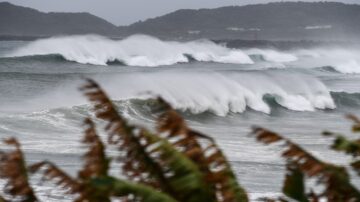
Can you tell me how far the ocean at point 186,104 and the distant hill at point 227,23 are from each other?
323 feet

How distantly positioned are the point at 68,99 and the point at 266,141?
73.1 ft

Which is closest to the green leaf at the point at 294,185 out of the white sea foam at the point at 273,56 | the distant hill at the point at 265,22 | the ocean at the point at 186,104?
the ocean at the point at 186,104

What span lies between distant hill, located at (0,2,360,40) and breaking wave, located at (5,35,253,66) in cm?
8065

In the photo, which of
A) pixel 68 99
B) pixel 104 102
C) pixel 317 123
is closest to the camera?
pixel 104 102

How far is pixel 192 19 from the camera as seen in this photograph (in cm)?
18850

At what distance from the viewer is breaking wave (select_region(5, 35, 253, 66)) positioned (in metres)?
51.9

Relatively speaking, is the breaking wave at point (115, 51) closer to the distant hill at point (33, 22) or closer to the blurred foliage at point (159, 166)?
the blurred foliage at point (159, 166)

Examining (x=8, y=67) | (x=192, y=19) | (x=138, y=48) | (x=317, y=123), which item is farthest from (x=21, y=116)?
(x=192, y=19)

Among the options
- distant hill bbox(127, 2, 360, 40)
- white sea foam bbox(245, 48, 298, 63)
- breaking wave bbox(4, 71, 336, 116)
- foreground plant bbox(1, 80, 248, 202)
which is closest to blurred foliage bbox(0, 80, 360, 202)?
foreground plant bbox(1, 80, 248, 202)

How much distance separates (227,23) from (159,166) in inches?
7413

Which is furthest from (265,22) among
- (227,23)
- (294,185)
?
(294,185)

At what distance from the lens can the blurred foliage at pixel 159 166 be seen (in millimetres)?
3170

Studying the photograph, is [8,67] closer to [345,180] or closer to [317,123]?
[317,123]

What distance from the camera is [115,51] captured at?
55594 mm
